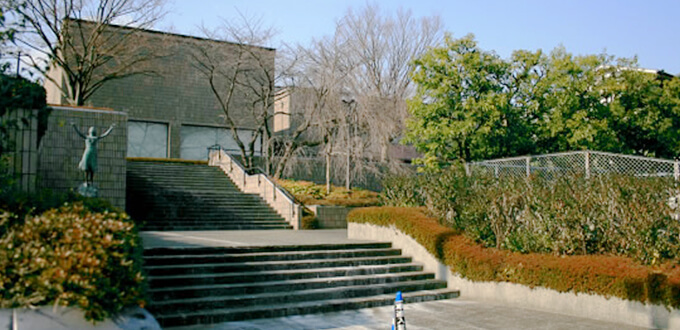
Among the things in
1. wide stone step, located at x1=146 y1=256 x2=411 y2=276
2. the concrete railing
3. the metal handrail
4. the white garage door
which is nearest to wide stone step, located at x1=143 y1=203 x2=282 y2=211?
the concrete railing

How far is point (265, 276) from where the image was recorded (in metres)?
9.66

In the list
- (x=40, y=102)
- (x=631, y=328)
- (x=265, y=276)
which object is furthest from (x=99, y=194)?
(x=631, y=328)

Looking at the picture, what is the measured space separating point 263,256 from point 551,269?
5.09 m

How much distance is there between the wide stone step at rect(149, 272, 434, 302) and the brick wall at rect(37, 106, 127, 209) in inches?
283

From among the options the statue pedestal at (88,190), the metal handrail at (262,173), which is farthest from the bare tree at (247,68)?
the statue pedestal at (88,190)

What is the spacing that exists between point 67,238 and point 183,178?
1708 centimetres

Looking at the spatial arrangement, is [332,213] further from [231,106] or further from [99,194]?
[231,106]

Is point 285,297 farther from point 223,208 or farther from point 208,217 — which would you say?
point 223,208

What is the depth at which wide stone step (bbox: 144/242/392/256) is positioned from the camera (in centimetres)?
985

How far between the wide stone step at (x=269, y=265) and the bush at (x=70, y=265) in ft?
10.2

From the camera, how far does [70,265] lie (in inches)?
214

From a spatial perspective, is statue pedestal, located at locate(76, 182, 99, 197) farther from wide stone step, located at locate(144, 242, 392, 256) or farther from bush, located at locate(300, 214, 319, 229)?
bush, located at locate(300, 214, 319, 229)

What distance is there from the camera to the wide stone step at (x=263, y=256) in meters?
9.52

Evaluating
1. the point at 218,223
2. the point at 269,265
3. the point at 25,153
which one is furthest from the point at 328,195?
the point at 25,153
